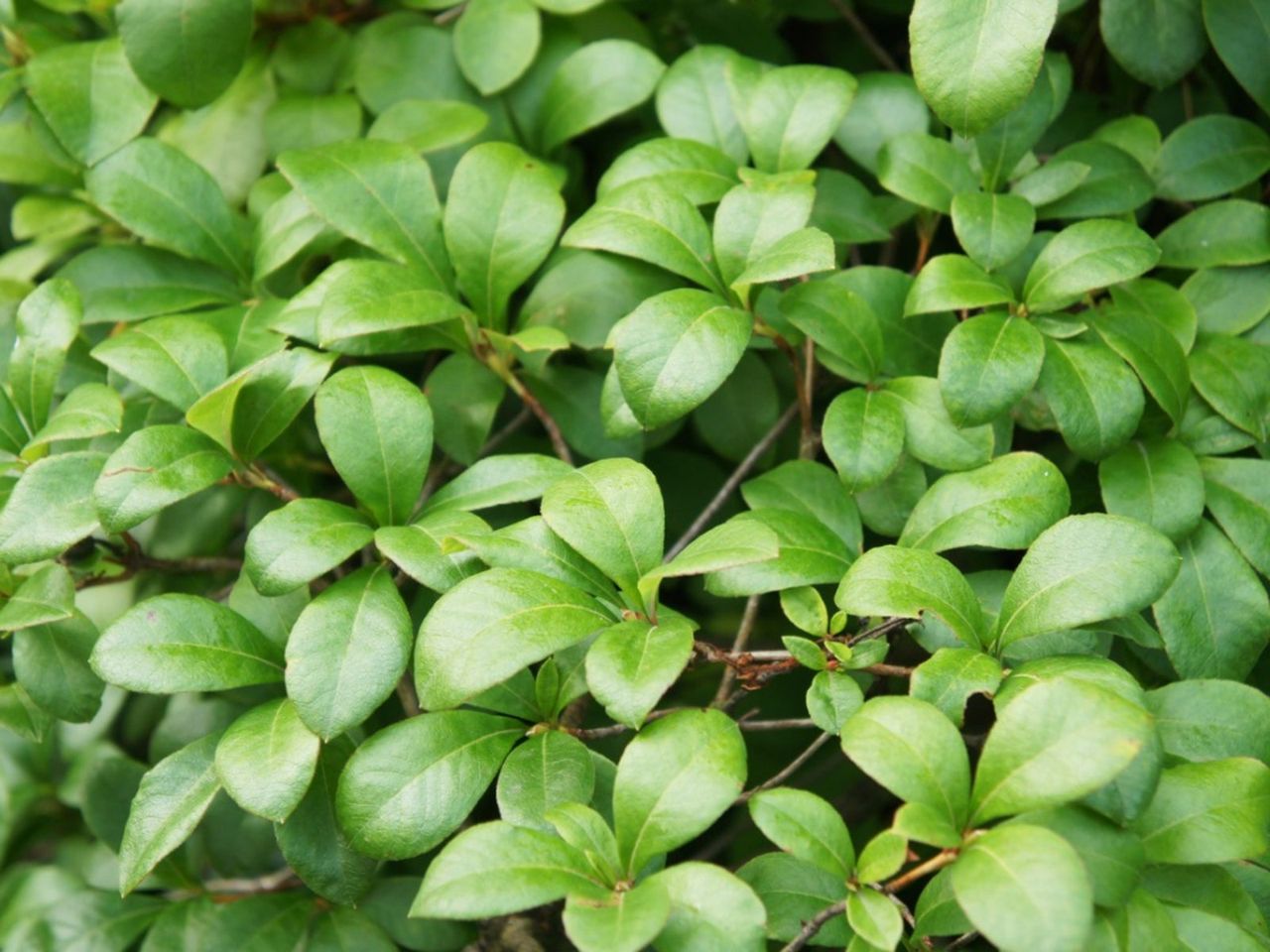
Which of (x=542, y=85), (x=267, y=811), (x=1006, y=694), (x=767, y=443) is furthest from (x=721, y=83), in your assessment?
(x=267, y=811)

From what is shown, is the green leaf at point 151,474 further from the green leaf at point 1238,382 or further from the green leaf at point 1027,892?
the green leaf at point 1238,382

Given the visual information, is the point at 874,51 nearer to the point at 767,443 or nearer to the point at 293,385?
the point at 767,443

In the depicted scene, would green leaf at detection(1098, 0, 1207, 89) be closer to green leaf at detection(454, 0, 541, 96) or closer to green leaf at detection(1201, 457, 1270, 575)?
green leaf at detection(1201, 457, 1270, 575)

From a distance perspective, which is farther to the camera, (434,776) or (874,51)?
(874,51)

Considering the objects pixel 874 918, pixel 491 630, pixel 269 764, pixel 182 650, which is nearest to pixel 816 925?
pixel 874 918

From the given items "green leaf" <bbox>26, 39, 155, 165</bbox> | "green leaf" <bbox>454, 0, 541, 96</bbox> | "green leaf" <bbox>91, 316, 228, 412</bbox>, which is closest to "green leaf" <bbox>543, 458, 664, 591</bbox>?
"green leaf" <bbox>91, 316, 228, 412</bbox>

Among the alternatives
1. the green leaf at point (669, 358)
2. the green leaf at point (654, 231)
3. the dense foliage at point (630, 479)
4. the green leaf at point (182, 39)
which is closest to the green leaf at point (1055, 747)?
the dense foliage at point (630, 479)

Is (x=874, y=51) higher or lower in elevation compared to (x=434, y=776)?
higher

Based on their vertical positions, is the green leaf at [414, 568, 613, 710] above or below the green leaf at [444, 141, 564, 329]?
below
